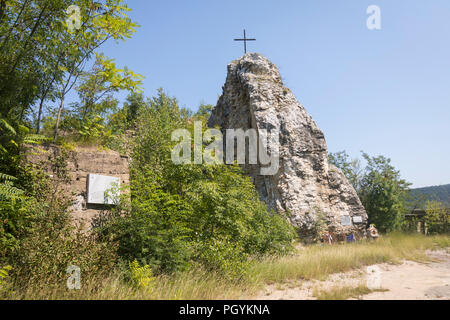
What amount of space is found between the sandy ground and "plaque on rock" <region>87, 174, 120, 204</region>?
4.21 metres

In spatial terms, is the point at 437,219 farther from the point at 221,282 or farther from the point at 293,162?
the point at 221,282

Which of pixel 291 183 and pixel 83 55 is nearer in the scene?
pixel 83 55

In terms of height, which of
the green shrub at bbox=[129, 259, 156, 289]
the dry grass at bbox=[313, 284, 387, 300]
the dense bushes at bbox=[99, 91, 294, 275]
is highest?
the dense bushes at bbox=[99, 91, 294, 275]

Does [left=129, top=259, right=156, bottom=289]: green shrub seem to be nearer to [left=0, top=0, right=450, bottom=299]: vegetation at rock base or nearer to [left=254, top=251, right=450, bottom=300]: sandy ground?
[left=0, top=0, right=450, bottom=299]: vegetation at rock base

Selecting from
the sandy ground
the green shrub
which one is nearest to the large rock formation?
the sandy ground

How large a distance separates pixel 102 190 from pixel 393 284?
796cm

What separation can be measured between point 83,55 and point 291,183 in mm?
11850

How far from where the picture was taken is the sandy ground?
654 cm

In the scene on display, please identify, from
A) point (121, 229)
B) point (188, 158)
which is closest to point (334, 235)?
point (188, 158)

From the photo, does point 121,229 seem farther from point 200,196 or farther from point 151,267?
point 200,196

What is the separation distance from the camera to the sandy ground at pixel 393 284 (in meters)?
6.54

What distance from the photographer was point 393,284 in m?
7.85

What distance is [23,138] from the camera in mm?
6355

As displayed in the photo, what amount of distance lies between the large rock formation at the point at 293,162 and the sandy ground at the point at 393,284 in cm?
563
